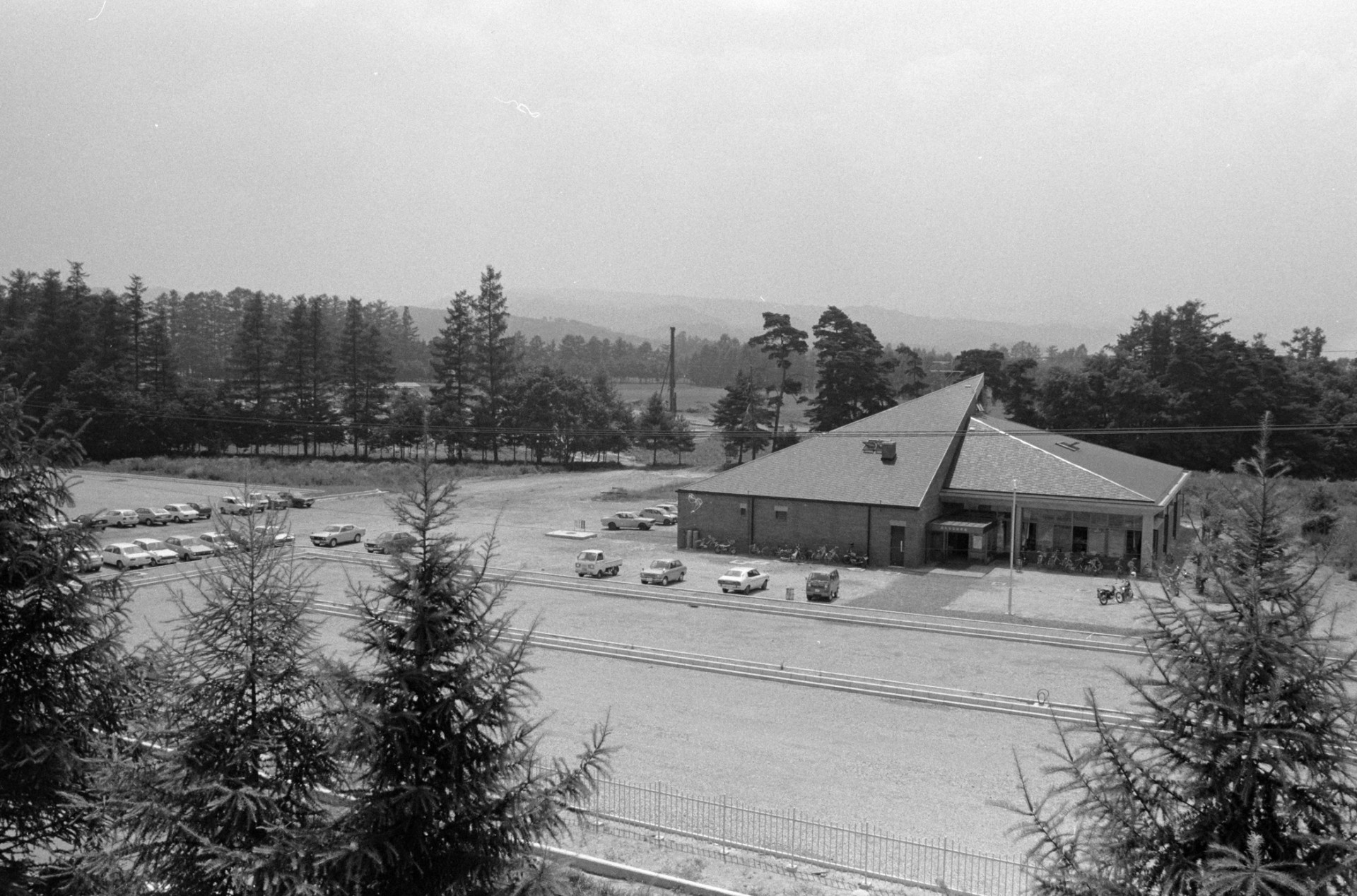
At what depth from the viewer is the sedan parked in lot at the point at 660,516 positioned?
182 ft

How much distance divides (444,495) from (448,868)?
11.0 ft

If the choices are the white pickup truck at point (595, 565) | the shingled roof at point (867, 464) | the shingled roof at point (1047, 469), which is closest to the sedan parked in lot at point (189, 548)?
the white pickup truck at point (595, 565)

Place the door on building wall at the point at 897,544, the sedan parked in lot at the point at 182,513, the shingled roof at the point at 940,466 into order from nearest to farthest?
the door on building wall at the point at 897,544 < the shingled roof at the point at 940,466 < the sedan parked in lot at the point at 182,513

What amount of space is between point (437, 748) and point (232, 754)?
1.94m

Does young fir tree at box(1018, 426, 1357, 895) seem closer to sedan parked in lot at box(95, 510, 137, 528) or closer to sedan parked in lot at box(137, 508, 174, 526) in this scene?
sedan parked in lot at box(95, 510, 137, 528)

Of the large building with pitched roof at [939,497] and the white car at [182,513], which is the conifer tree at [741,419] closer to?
the large building with pitched roof at [939,497]

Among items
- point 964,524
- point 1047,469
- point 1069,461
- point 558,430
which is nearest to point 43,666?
point 964,524

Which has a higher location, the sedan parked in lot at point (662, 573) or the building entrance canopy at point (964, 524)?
the building entrance canopy at point (964, 524)

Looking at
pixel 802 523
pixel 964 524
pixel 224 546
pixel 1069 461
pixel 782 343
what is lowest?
pixel 802 523

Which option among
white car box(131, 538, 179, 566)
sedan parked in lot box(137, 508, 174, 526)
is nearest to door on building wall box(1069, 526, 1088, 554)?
white car box(131, 538, 179, 566)

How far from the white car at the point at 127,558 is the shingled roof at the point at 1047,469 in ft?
118

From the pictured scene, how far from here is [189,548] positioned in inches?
1681

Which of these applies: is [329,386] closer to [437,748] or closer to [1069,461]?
[1069,461]

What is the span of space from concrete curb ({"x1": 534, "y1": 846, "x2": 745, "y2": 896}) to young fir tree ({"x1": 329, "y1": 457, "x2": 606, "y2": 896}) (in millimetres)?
5315
